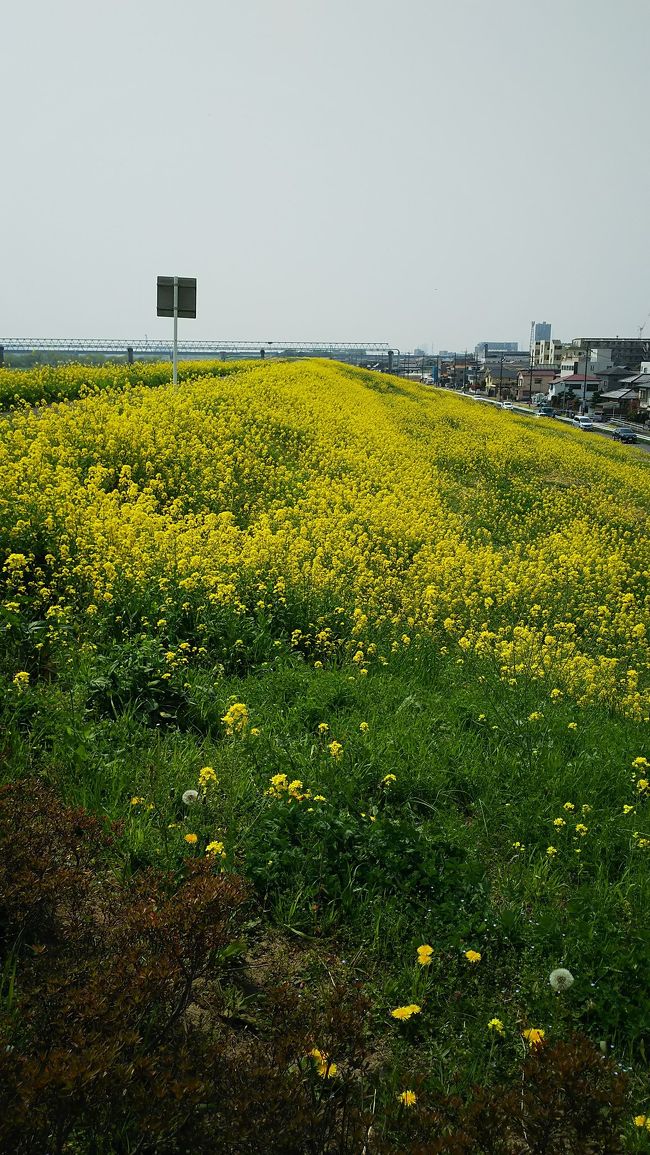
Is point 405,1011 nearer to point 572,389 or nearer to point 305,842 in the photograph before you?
point 305,842

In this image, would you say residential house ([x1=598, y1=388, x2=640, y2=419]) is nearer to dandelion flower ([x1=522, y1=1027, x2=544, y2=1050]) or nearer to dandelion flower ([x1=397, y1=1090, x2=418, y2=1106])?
dandelion flower ([x1=522, y1=1027, x2=544, y2=1050])

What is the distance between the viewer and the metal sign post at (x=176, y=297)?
46.5 ft

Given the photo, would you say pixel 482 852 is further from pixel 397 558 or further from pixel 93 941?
pixel 397 558

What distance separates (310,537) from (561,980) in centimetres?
625

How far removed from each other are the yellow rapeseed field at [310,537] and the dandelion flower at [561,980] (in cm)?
330

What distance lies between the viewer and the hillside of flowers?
76.4 inches

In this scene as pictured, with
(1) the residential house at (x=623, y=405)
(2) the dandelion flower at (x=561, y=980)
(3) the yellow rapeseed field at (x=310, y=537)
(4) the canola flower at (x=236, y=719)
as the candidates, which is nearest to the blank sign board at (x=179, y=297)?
(3) the yellow rapeseed field at (x=310, y=537)

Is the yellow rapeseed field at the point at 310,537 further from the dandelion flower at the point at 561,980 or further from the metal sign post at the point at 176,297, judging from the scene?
the dandelion flower at the point at 561,980

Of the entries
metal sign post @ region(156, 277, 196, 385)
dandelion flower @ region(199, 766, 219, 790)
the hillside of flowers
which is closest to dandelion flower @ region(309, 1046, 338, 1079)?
the hillside of flowers

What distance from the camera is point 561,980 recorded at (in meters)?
2.77

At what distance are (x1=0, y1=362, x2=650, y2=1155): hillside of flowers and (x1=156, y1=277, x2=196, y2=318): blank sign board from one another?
6431 mm

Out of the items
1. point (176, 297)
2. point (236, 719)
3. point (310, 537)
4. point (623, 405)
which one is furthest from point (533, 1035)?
point (623, 405)

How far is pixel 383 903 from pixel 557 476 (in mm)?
15651

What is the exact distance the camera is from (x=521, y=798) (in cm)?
403
